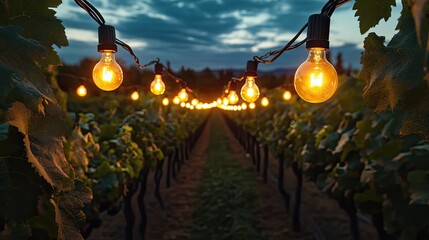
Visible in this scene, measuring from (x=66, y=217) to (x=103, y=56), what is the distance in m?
1.42

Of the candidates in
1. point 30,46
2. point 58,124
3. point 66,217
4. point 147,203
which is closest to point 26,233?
point 66,217

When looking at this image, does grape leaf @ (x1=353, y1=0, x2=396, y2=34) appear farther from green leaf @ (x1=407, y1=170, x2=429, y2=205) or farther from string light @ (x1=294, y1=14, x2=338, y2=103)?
green leaf @ (x1=407, y1=170, x2=429, y2=205)

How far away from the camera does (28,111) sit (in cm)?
159

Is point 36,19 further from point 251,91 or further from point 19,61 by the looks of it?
point 251,91

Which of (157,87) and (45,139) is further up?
(157,87)

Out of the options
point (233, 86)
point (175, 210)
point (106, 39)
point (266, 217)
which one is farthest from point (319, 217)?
point (106, 39)

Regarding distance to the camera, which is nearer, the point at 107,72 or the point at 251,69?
the point at 107,72

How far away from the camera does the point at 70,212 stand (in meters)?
2.06

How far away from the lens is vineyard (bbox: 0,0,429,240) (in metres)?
1.57

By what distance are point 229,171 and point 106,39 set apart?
15409mm

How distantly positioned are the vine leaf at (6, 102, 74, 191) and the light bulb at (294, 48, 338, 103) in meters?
1.21

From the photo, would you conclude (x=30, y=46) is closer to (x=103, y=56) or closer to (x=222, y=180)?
(x=103, y=56)

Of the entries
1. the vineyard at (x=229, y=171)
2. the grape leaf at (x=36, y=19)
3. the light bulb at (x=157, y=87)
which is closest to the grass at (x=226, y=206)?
the vineyard at (x=229, y=171)

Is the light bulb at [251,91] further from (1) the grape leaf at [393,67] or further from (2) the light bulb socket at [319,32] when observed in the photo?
(1) the grape leaf at [393,67]
